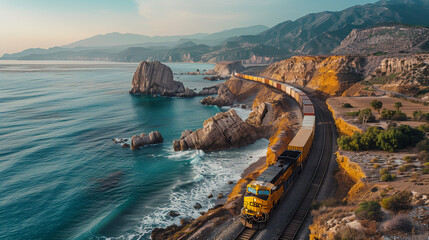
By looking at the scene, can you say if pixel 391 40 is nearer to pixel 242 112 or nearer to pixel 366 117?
pixel 242 112

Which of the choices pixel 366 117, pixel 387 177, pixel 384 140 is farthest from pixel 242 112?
pixel 387 177

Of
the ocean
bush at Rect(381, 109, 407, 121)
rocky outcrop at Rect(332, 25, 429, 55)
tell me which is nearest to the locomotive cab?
the ocean

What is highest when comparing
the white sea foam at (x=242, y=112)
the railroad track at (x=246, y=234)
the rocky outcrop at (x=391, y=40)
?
the rocky outcrop at (x=391, y=40)

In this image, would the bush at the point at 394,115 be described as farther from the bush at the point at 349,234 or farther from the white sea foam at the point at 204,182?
the bush at the point at 349,234

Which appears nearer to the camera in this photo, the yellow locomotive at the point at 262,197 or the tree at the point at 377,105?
the yellow locomotive at the point at 262,197

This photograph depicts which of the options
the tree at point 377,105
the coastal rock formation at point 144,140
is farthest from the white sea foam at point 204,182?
the tree at point 377,105

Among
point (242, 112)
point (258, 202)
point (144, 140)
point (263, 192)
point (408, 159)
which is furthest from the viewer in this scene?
point (242, 112)

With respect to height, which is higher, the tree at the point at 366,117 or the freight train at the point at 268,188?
the tree at the point at 366,117
